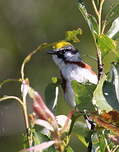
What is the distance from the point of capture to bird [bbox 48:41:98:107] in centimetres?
311

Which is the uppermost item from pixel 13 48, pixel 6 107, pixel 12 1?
pixel 12 1

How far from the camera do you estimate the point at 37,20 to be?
7375 millimetres

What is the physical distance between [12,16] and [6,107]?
4.33 feet

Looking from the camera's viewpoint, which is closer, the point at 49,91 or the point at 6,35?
the point at 49,91

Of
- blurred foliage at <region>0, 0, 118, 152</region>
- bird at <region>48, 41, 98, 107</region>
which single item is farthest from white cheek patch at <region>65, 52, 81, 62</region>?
blurred foliage at <region>0, 0, 118, 152</region>

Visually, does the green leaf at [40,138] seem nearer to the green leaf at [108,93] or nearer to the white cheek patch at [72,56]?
the green leaf at [108,93]

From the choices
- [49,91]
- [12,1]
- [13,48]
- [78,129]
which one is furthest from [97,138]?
[12,1]

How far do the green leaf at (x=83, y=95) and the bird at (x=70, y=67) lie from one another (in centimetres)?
149

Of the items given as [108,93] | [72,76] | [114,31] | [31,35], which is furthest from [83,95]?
[31,35]

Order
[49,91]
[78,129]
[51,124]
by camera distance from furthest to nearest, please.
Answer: [49,91] < [78,129] < [51,124]

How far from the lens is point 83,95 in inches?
58.3

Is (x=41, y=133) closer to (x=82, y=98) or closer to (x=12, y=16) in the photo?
(x=82, y=98)

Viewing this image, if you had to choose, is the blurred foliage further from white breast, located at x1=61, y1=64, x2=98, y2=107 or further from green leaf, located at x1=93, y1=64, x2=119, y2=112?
green leaf, located at x1=93, y1=64, x2=119, y2=112

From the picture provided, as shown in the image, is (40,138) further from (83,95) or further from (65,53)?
(65,53)
